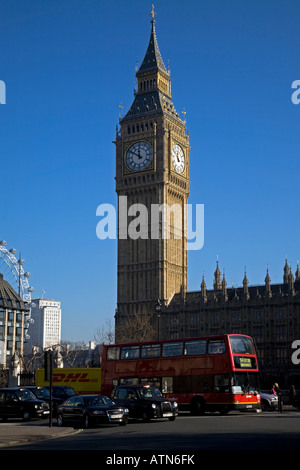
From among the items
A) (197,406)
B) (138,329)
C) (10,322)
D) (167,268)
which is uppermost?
(167,268)

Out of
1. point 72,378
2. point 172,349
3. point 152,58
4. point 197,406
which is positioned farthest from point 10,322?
point 197,406

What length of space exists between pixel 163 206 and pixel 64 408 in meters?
81.5

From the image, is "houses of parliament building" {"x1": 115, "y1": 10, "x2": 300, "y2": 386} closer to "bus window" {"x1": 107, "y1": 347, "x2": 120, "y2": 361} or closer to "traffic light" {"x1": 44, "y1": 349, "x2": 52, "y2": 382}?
"bus window" {"x1": 107, "y1": 347, "x2": 120, "y2": 361}

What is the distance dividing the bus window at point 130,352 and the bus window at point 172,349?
82.1 inches

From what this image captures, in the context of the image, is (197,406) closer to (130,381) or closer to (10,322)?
(130,381)

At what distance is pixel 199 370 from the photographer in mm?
Result: 39438

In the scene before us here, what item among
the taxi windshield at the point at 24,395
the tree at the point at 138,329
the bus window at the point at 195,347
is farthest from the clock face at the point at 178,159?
the taxi windshield at the point at 24,395

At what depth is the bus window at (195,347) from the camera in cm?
3953

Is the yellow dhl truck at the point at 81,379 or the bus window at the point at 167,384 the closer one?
the bus window at the point at 167,384

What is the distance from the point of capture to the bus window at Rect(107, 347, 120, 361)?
4409 centimetres

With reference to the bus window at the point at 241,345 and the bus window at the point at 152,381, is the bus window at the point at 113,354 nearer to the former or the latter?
the bus window at the point at 152,381

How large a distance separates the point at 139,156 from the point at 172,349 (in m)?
77.5

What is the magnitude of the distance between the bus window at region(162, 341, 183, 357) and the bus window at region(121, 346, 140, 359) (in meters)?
2.09
